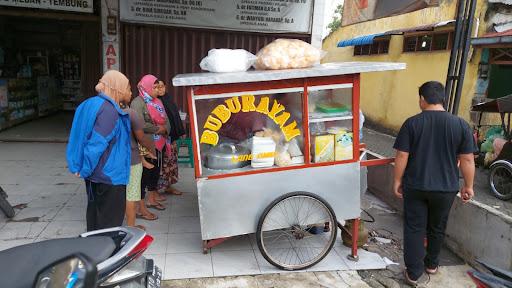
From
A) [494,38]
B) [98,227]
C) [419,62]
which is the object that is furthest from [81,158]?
[419,62]

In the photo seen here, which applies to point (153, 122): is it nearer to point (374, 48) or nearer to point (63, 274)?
point (63, 274)

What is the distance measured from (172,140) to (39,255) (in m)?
2.97

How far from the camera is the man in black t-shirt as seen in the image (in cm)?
305

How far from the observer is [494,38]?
734cm

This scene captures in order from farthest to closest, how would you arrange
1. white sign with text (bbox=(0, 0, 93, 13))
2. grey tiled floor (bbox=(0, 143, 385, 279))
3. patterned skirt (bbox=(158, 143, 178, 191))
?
1. white sign with text (bbox=(0, 0, 93, 13))
2. patterned skirt (bbox=(158, 143, 178, 191))
3. grey tiled floor (bbox=(0, 143, 385, 279))

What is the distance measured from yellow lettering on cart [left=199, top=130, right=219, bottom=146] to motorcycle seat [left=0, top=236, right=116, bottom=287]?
51.3 inches

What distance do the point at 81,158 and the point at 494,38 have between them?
7719mm

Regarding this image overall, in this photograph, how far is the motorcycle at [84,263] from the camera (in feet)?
5.18

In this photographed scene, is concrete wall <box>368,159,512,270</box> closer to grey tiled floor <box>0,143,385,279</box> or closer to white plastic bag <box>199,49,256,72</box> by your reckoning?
grey tiled floor <box>0,143,385,279</box>

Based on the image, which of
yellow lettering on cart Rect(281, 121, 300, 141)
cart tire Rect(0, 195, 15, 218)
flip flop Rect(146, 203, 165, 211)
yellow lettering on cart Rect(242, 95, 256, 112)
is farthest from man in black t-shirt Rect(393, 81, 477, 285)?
cart tire Rect(0, 195, 15, 218)

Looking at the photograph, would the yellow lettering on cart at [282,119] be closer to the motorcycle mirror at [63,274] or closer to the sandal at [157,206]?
the motorcycle mirror at [63,274]

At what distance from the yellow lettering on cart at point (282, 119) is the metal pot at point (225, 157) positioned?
0.37m

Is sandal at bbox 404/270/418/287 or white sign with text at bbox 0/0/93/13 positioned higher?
white sign with text at bbox 0/0/93/13

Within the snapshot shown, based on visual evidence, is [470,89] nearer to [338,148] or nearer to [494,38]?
[494,38]
